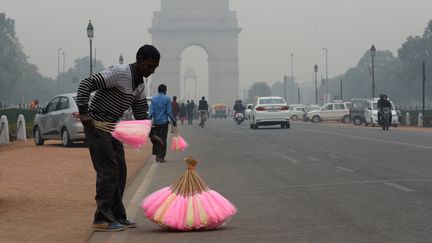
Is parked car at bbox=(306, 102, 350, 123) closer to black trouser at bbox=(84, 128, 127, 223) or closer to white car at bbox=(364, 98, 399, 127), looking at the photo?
white car at bbox=(364, 98, 399, 127)

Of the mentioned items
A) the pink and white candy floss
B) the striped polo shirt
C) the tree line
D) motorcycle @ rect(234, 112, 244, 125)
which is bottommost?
motorcycle @ rect(234, 112, 244, 125)

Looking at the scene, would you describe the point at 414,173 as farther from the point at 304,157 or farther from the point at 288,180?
the point at 304,157

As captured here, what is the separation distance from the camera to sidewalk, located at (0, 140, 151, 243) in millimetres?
9305

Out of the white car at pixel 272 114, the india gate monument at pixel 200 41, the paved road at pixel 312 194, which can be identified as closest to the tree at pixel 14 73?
the india gate monument at pixel 200 41

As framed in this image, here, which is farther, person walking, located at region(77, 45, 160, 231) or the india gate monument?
the india gate monument

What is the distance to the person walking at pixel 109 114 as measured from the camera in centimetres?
916

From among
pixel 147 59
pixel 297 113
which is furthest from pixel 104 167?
pixel 297 113

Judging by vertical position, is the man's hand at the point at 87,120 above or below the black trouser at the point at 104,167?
above

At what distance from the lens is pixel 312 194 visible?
12453 millimetres

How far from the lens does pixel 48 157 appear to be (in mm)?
22000

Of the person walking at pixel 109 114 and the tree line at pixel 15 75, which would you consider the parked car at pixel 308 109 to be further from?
the person walking at pixel 109 114

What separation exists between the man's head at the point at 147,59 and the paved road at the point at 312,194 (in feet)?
5.40

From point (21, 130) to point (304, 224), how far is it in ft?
85.7

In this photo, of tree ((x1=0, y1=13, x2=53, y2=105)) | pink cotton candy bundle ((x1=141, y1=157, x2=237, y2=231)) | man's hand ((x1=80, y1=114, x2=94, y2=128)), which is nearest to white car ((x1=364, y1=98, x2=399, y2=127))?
pink cotton candy bundle ((x1=141, y1=157, x2=237, y2=231))
